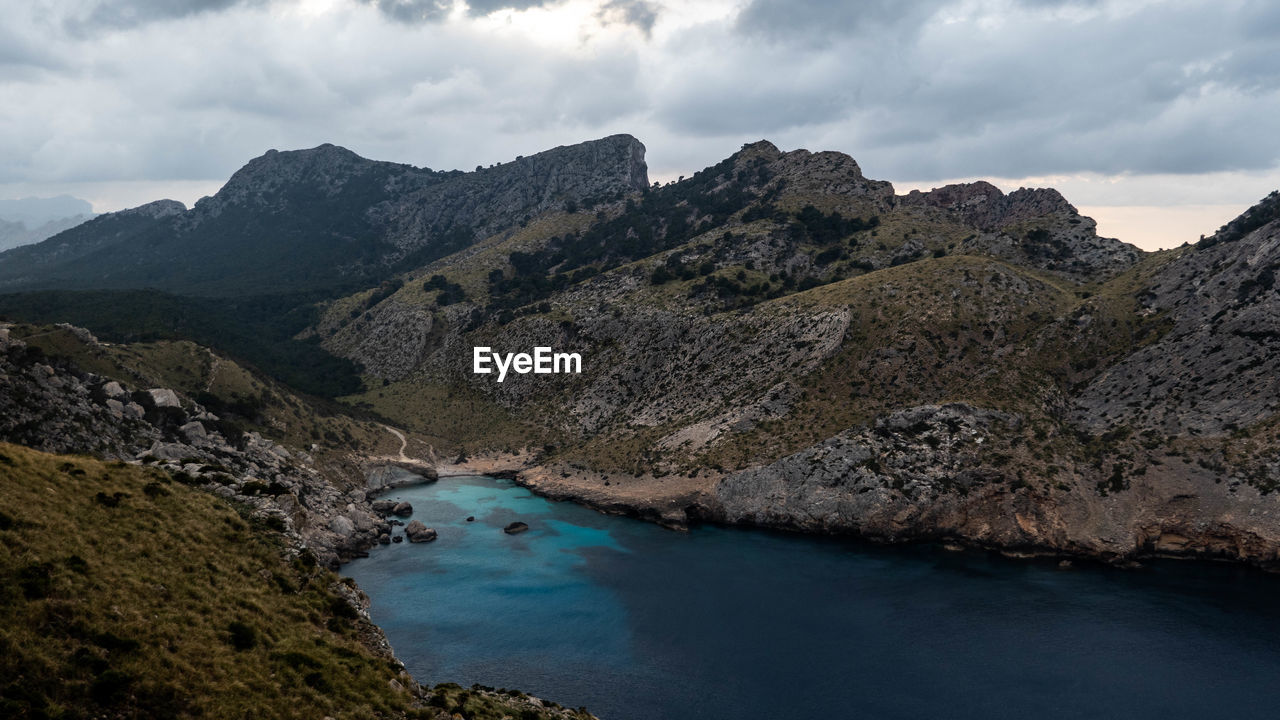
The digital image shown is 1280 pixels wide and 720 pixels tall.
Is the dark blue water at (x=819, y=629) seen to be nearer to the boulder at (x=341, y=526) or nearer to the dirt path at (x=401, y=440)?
the boulder at (x=341, y=526)

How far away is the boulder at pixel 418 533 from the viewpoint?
111m

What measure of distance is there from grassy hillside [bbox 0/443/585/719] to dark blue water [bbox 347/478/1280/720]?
88.6 feet

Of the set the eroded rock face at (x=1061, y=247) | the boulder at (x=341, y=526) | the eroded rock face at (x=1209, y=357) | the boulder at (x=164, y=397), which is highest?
the eroded rock face at (x=1061, y=247)

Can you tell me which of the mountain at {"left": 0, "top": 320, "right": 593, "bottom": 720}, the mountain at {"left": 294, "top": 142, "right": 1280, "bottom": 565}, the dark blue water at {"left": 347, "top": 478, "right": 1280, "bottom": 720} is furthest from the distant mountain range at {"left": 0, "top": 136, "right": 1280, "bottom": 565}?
the mountain at {"left": 0, "top": 320, "right": 593, "bottom": 720}

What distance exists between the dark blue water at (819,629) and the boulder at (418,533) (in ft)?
5.87

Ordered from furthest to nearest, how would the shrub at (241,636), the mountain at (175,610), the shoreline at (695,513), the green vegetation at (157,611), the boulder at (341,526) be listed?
the boulder at (341,526), the shoreline at (695,513), the shrub at (241,636), the mountain at (175,610), the green vegetation at (157,611)

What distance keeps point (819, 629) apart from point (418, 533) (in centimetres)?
6663

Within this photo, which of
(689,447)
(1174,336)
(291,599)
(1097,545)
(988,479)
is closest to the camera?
(291,599)

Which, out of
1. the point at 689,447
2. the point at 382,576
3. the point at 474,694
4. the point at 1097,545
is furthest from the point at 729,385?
the point at 474,694

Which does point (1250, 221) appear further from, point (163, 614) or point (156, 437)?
point (156, 437)

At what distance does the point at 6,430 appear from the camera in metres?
75.4

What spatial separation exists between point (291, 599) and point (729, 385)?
4568 inches

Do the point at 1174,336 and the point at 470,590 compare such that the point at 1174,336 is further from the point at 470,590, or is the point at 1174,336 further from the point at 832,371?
the point at 470,590

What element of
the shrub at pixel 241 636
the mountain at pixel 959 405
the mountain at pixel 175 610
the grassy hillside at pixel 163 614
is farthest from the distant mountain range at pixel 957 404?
the shrub at pixel 241 636
